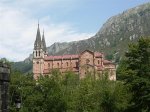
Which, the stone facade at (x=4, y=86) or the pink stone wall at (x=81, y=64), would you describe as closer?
the stone facade at (x=4, y=86)

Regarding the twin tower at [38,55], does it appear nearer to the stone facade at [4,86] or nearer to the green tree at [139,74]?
the green tree at [139,74]

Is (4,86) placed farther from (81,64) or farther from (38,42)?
(38,42)

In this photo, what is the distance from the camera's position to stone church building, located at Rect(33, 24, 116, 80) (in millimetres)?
145500

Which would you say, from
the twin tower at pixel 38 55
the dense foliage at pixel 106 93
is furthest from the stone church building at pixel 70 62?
the dense foliage at pixel 106 93

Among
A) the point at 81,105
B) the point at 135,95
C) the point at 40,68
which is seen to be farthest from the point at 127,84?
the point at 40,68

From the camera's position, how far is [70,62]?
158000mm

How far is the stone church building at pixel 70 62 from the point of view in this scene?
477 feet

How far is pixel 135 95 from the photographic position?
50.0 metres

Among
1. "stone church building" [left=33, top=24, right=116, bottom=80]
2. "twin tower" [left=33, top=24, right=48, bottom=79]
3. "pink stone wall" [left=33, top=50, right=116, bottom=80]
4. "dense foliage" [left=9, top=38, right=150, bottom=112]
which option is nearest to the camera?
"dense foliage" [left=9, top=38, right=150, bottom=112]

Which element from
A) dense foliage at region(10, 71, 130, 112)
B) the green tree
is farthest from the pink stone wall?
the green tree

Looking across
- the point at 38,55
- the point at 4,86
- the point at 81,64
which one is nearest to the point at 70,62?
the point at 81,64

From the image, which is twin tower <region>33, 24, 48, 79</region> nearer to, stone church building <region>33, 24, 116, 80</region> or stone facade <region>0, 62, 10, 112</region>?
stone church building <region>33, 24, 116, 80</region>

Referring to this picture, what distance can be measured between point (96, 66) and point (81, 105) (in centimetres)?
8721

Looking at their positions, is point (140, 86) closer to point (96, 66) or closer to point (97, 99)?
point (97, 99)
